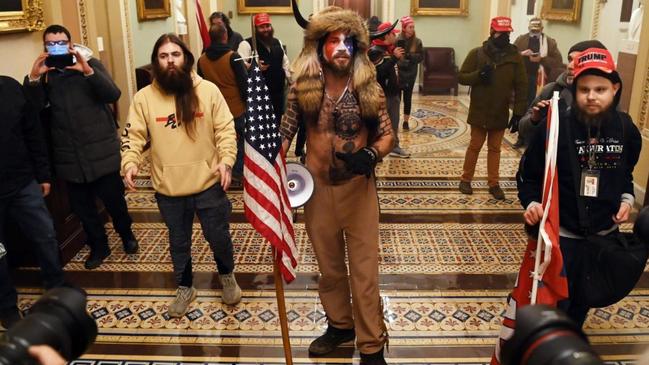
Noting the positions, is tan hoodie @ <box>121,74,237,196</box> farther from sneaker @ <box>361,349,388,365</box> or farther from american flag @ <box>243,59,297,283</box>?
sneaker @ <box>361,349,388,365</box>

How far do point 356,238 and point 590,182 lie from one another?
1.22m

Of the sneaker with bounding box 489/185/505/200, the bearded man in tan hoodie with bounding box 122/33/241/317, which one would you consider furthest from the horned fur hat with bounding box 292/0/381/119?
the sneaker with bounding box 489/185/505/200

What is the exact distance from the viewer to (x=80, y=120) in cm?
431

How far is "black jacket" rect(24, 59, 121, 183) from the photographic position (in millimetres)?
4215

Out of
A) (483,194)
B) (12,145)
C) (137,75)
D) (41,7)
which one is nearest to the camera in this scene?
(12,145)

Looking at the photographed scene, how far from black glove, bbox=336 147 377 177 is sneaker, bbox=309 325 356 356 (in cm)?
113

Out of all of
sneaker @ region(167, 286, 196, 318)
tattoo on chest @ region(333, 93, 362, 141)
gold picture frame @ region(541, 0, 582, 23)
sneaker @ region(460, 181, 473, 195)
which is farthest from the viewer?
gold picture frame @ region(541, 0, 582, 23)

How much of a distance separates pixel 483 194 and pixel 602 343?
282 cm

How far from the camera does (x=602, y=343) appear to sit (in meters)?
3.59

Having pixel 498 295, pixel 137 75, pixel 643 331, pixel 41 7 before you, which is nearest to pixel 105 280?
pixel 41 7

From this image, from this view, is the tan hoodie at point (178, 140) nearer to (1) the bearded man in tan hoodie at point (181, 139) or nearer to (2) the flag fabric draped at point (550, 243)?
(1) the bearded man in tan hoodie at point (181, 139)

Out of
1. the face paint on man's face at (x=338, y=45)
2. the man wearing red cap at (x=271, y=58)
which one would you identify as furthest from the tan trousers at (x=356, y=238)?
the man wearing red cap at (x=271, y=58)

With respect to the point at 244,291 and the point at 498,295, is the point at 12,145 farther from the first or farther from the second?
the point at 498,295

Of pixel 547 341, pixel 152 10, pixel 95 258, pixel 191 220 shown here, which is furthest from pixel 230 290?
pixel 152 10
